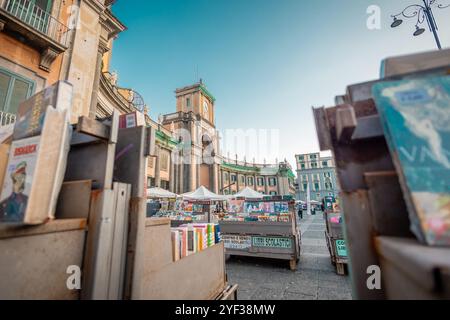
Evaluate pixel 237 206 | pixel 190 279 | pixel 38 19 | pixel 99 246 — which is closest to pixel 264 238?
pixel 190 279

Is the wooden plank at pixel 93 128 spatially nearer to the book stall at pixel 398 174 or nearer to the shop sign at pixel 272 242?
the book stall at pixel 398 174

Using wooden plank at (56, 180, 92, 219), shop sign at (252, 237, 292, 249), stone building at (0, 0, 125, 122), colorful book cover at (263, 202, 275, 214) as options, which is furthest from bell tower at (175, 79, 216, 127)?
wooden plank at (56, 180, 92, 219)

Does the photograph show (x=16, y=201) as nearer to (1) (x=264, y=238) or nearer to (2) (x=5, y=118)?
(1) (x=264, y=238)

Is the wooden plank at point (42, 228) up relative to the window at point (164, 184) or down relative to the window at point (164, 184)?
down

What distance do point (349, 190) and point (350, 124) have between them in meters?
0.40

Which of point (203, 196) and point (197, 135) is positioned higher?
point (197, 135)

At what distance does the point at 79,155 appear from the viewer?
1.44 metres

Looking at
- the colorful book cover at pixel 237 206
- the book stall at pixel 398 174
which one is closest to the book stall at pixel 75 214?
the book stall at pixel 398 174

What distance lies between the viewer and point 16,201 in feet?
3.46

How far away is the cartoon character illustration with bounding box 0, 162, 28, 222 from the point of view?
1.01 metres

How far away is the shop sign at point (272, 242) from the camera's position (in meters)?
5.27

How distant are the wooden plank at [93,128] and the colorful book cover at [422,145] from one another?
1.62 meters

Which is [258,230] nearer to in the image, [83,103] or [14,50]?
[83,103]

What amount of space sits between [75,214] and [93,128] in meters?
0.55
